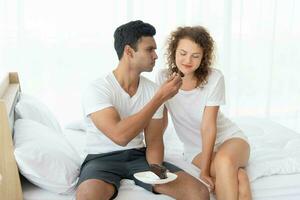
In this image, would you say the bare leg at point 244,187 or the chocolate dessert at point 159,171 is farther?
the bare leg at point 244,187

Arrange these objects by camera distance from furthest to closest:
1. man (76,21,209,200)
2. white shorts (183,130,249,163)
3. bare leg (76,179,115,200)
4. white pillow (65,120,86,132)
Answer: white pillow (65,120,86,132), white shorts (183,130,249,163), man (76,21,209,200), bare leg (76,179,115,200)

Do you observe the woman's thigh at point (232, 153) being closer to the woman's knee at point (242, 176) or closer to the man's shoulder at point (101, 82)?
the woman's knee at point (242, 176)

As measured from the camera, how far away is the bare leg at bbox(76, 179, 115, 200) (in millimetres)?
1479

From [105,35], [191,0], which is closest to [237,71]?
[191,0]

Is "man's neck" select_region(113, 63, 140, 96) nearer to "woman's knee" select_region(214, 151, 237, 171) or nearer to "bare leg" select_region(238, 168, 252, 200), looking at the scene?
"woman's knee" select_region(214, 151, 237, 171)

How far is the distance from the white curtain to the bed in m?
0.76

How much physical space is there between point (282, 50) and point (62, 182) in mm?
2687

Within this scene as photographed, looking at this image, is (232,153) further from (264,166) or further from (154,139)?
(154,139)

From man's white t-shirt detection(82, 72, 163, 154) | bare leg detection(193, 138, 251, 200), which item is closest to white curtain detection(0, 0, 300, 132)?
man's white t-shirt detection(82, 72, 163, 154)

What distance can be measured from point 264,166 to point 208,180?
274 mm

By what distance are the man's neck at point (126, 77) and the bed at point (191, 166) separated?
377mm

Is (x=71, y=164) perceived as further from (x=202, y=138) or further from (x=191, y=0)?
(x=191, y=0)

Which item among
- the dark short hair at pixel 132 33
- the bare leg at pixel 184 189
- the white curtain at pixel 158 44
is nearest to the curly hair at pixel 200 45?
the dark short hair at pixel 132 33

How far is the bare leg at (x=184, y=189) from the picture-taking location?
61.9 inches
